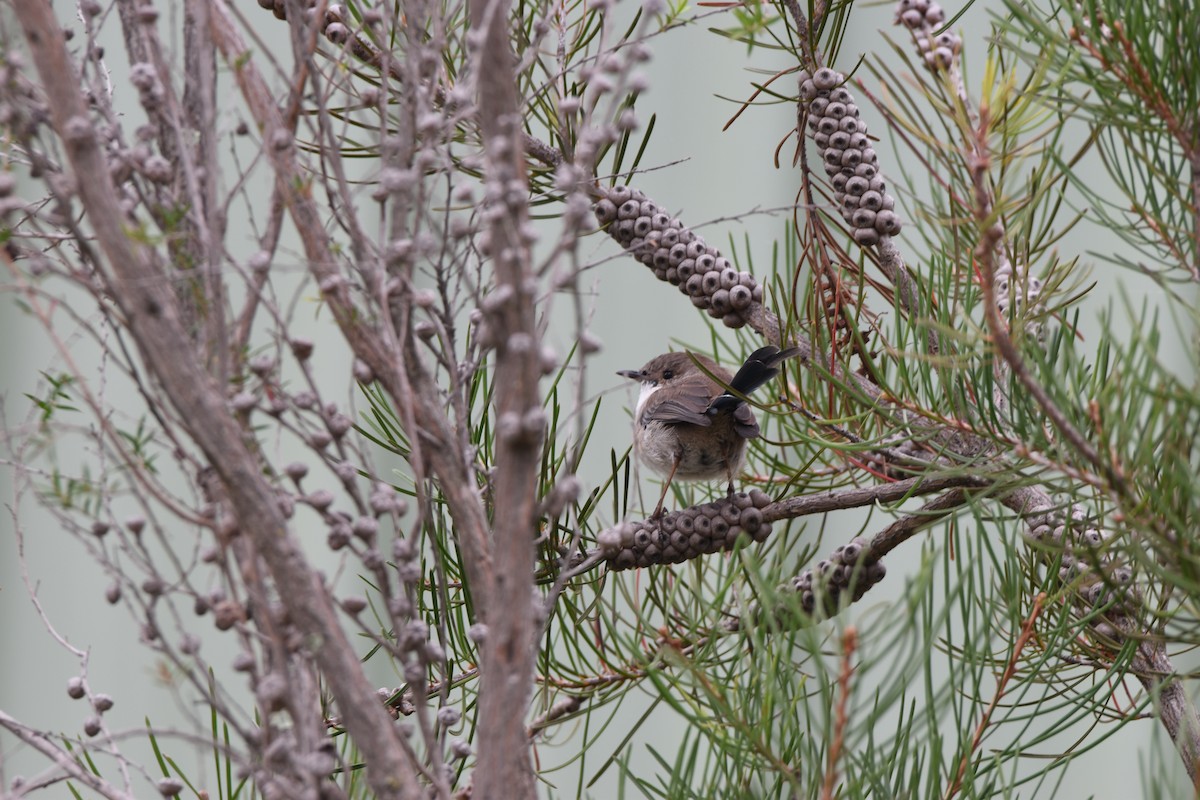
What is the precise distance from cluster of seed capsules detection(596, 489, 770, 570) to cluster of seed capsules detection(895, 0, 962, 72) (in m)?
0.31

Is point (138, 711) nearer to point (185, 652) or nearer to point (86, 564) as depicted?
point (86, 564)

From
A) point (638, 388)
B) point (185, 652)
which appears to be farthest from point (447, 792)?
Result: point (638, 388)

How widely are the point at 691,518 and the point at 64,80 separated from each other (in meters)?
0.46

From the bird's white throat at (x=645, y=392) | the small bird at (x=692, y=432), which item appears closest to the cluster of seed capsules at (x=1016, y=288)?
the small bird at (x=692, y=432)

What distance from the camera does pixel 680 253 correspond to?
708mm

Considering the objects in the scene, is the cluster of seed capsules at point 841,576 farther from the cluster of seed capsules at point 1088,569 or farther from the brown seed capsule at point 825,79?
the brown seed capsule at point 825,79

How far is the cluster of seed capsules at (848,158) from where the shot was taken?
66 cm

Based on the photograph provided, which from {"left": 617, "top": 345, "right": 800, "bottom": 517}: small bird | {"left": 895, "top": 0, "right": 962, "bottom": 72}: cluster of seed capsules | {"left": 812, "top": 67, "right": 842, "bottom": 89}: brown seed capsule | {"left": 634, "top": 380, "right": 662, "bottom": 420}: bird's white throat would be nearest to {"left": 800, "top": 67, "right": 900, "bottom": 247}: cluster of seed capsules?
{"left": 812, "top": 67, "right": 842, "bottom": 89}: brown seed capsule

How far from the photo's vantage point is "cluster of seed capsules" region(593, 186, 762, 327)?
0.70 metres

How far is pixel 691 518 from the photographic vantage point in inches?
27.8

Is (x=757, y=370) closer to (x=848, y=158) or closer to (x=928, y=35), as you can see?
(x=848, y=158)

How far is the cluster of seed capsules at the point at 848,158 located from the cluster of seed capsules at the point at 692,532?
178mm

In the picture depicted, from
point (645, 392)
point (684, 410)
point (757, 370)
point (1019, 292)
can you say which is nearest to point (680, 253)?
point (757, 370)

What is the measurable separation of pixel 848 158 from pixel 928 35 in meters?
0.21
